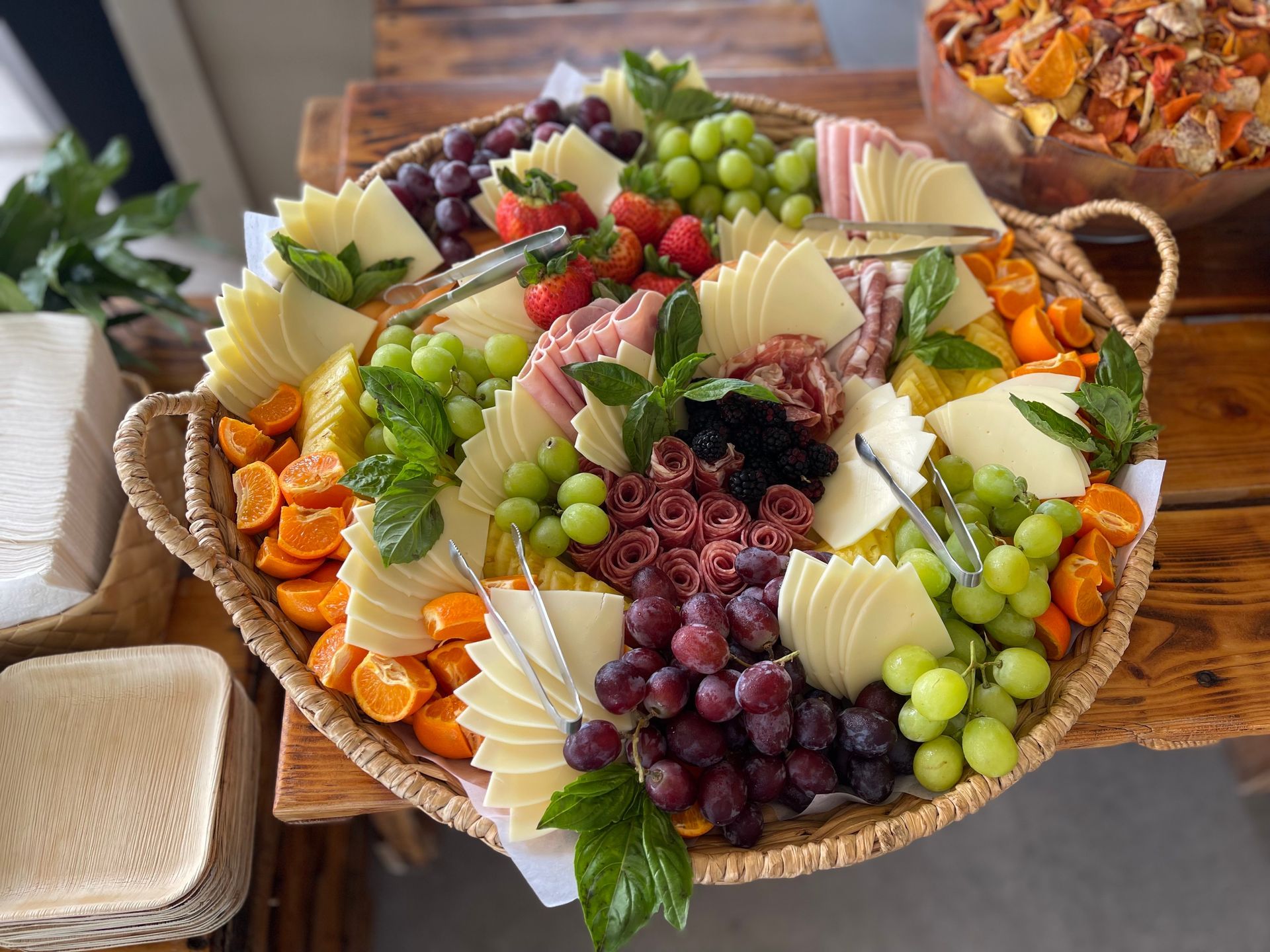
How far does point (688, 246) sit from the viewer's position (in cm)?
128

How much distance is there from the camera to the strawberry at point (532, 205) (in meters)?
1.22

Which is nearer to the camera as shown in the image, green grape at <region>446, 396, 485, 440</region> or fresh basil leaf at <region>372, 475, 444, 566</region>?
fresh basil leaf at <region>372, 475, 444, 566</region>

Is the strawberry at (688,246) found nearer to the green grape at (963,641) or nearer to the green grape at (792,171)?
the green grape at (792,171)

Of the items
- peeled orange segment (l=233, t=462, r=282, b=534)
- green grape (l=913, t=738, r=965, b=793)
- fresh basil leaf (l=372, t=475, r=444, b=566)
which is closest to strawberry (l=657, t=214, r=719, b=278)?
fresh basil leaf (l=372, t=475, r=444, b=566)

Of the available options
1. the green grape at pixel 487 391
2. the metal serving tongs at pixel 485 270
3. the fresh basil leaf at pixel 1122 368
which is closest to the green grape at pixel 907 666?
the fresh basil leaf at pixel 1122 368

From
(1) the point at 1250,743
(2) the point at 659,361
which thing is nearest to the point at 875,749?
(2) the point at 659,361

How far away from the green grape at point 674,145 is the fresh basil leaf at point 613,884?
1.00m

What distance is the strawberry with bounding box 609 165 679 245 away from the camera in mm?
1283

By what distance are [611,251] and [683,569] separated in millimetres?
474

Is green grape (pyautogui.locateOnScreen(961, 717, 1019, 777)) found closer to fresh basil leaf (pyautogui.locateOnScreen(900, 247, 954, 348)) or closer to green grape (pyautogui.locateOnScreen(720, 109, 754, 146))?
fresh basil leaf (pyautogui.locateOnScreen(900, 247, 954, 348))

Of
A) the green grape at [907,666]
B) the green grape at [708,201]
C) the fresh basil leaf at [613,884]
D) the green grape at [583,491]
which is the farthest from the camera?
the green grape at [708,201]

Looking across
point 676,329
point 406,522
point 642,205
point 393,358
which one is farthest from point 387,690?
point 642,205

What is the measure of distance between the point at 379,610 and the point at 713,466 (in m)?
0.41

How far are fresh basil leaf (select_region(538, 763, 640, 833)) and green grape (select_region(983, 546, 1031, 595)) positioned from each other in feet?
1.44
